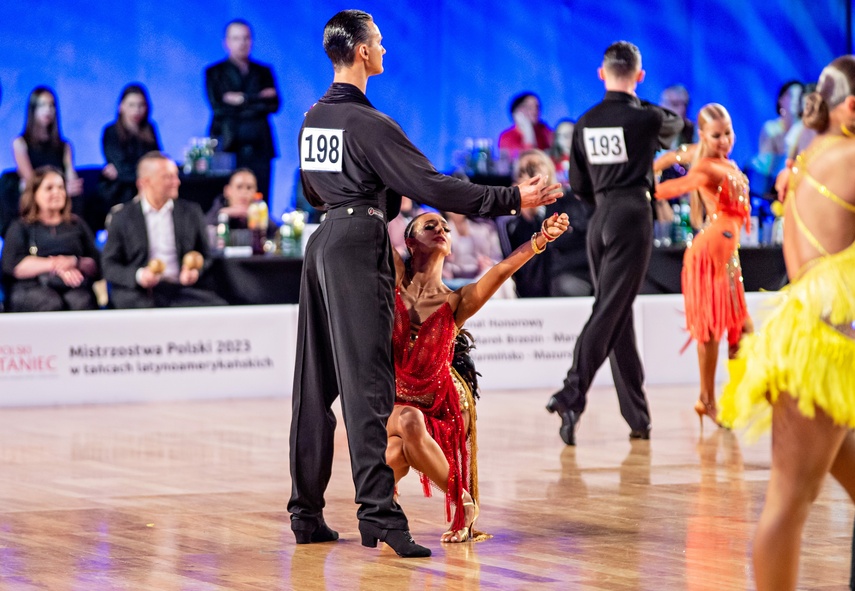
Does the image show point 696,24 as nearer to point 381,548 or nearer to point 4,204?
point 4,204

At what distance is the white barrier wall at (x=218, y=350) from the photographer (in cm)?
902

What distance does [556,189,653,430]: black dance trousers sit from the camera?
702 centimetres

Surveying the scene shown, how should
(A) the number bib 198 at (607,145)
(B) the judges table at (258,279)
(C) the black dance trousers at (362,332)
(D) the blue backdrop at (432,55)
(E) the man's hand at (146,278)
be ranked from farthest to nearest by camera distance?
(D) the blue backdrop at (432,55)
(B) the judges table at (258,279)
(E) the man's hand at (146,278)
(A) the number bib 198 at (607,145)
(C) the black dance trousers at (362,332)

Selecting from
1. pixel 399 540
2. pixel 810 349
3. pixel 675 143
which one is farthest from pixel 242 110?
pixel 810 349

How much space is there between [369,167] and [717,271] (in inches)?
140

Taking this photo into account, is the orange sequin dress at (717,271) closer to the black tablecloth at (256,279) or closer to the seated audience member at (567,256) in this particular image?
the seated audience member at (567,256)

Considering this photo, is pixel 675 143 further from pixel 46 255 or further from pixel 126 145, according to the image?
pixel 46 255

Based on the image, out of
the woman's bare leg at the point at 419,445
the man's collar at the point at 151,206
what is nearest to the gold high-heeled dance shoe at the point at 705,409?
the woman's bare leg at the point at 419,445

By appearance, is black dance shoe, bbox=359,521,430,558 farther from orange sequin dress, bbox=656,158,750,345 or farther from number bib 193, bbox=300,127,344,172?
orange sequin dress, bbox=656,158,750,345

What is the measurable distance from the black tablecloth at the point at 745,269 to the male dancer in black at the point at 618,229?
3419mm

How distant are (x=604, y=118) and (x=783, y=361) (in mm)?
4190

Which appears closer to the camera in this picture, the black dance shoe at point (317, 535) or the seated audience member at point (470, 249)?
the black dance shoe at point (317, 535)

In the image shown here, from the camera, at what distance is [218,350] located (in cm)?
932

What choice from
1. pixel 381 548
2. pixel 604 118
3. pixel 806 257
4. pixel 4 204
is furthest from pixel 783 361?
pixel 4 204
